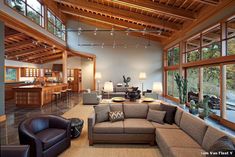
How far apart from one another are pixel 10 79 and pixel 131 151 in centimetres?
1121

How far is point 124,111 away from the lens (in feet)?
13.1

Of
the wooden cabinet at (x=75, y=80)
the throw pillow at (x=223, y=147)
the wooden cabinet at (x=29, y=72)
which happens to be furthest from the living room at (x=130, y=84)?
the wooden cabinet at (x=75, y=80)

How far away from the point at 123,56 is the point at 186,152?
29.4 ft

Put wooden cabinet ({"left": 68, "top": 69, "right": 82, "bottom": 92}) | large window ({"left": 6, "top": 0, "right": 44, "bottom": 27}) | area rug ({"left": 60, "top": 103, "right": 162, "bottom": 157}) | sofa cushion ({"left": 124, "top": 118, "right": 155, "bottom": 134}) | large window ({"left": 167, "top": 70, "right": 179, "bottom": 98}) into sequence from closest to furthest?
area rug ({"left": 60, "top": 103, "right": 162, "bottom": 157}), sofa cushion ({"left": 124, "top": 118, "right": 155, "bottom": 134}), large window ({"left": 6, "top": 0, "right": 44, "bottom": 27}), large window ({"left": 167, "top": 70, "right": 179, "bottom": 98}), wooden cabinet ({"left": 68, "top": 69, "right": 82, "bottom": 92})

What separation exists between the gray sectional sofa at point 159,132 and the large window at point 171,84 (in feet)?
17.2

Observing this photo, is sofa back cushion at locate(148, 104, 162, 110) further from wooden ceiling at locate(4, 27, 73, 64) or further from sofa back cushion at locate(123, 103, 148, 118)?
wooden ceiling at locate(4, 27, 73, 64)

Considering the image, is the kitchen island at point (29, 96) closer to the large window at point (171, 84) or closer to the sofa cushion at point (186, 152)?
the sofa cushion at point (186, 152)

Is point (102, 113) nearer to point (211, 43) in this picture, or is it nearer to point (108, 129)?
point (108, 129)

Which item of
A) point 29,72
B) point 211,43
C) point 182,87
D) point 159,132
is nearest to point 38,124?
point 159,132

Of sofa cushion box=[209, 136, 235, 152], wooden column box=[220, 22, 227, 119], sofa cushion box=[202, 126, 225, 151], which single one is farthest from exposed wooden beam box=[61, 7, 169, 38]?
sofa cushion box=[209, 136, 235, 152]

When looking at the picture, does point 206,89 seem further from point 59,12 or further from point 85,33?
point 59,12

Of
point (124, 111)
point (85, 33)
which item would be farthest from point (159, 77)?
point (124, 111)

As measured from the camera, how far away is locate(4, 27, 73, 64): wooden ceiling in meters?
7.12

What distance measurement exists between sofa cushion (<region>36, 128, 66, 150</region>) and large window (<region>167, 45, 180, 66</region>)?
23.6 feet
